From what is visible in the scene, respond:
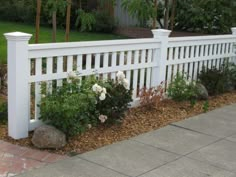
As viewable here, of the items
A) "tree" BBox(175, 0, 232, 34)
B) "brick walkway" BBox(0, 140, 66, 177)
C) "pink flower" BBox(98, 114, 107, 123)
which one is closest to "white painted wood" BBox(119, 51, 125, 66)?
"pink flower" BBox(98, 114, 107, 123)

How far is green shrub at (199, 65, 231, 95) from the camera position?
776 centimetres

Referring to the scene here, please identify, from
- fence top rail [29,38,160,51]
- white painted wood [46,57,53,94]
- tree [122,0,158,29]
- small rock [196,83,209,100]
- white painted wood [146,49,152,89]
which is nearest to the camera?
fence top rail [29,38,160,51]

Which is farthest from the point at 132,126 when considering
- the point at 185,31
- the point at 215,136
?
the point at 185,31

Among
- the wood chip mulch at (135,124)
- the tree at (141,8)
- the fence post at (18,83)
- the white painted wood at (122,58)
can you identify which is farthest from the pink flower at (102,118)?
the tree at (141,8)

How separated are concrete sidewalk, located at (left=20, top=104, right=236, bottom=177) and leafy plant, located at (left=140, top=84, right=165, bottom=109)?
694 millimetres

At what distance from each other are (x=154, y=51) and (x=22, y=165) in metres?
3.21

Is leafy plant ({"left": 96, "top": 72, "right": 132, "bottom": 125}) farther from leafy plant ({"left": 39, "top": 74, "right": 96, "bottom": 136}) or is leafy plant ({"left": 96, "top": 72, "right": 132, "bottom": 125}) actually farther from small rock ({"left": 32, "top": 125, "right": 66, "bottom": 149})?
small rock ({"left": 32, "top": 125, "right": 66, "bottom": 149})

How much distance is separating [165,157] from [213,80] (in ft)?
10.9

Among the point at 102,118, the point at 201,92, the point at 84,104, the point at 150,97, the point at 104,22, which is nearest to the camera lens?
the point at 84,104

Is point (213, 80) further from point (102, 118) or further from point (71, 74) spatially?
point (71, 74)

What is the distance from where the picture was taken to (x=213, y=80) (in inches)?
306

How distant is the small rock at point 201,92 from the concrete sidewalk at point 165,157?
1353mm

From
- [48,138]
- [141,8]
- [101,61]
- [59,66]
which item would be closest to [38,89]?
[59,66]

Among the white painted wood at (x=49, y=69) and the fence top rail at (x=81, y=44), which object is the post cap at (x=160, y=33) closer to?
the fence top rail at (x=81, y=44)
